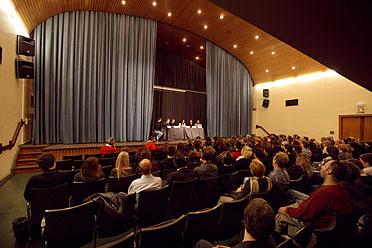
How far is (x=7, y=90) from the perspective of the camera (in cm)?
527

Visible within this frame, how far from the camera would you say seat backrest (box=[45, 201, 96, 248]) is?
176cm

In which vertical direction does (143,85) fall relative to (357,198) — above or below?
above

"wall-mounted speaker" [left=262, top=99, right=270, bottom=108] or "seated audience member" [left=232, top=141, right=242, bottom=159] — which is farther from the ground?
"wall-mounted speaker" [left=262, top=99, right=270, bottom=108]

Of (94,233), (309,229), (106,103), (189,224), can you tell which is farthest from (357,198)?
(106,103)

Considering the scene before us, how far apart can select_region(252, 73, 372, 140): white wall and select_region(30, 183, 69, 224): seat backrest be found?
12.9 meters

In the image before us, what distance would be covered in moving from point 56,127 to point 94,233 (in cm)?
729

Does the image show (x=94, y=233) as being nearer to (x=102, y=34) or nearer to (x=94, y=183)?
(x=94, y=183)

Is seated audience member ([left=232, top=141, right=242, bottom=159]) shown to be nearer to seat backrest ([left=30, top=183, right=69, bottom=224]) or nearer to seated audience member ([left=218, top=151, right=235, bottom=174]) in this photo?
seated audience member ([left=218, top=151, right=235, bottom=174])

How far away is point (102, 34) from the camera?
29.6 ft

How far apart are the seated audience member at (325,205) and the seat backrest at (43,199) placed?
261 cm

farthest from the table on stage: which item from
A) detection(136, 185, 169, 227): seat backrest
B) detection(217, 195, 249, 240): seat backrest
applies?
detection(217, 195, 249, 240): seat backrest

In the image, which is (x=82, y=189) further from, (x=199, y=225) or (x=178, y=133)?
(x=178, y=133)

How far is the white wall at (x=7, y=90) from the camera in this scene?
4.93 m

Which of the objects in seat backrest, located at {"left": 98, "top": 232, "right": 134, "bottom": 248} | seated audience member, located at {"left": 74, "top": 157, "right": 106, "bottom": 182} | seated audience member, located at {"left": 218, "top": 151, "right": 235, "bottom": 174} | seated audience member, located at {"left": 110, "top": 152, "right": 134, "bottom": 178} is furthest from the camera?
seated audience member, located at {"left": 218, "top": 151, "right": 235, "bottom": 174}
